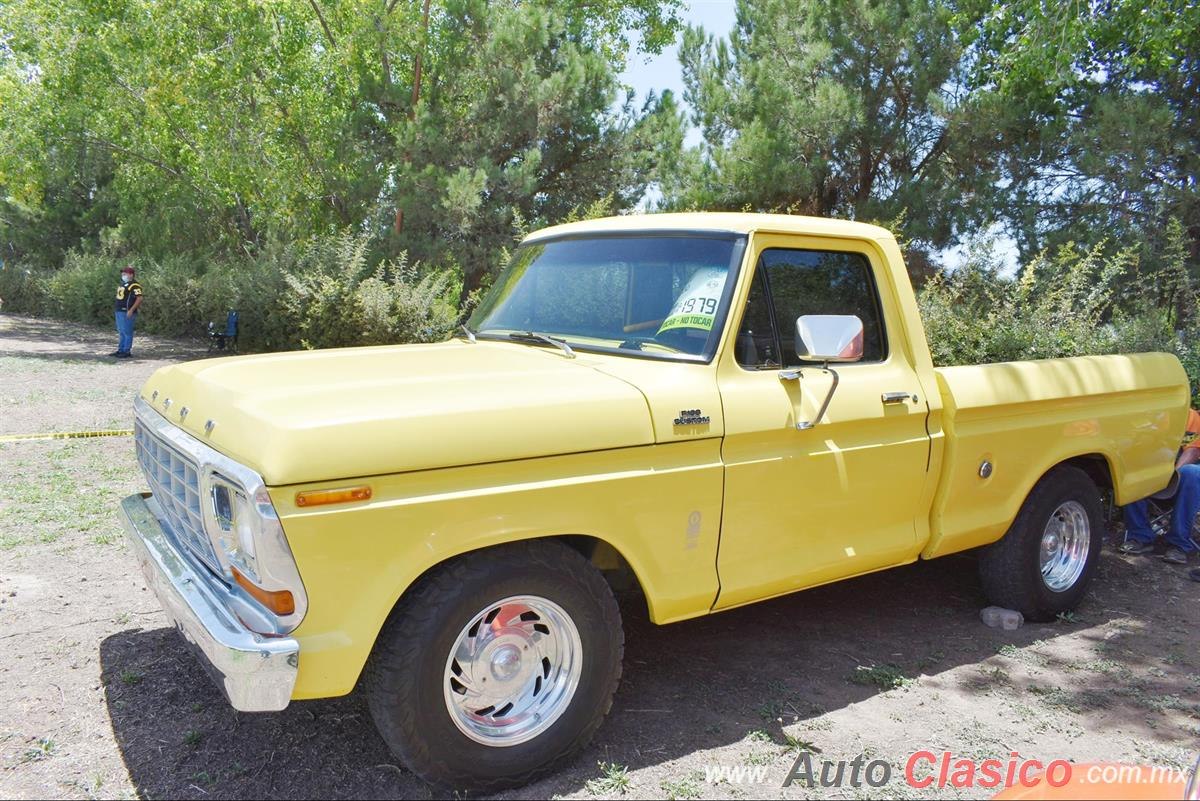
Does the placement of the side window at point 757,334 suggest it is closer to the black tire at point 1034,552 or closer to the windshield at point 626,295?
the windshield at point 626,295

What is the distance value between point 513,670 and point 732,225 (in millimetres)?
2022

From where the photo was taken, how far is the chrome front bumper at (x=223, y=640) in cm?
269

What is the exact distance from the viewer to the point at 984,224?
1261 centimetres

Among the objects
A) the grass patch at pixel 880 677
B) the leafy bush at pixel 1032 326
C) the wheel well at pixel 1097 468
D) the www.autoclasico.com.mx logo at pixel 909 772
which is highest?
the leafy bush at pixel 1032 326

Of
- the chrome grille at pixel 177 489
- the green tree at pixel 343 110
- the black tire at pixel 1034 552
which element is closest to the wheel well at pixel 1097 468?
the black tire at pixel 1034 552

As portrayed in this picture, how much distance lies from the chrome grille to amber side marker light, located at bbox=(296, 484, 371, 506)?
1.90 feet

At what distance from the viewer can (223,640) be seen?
2.75 metres

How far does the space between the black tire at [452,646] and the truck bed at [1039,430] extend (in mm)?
1913

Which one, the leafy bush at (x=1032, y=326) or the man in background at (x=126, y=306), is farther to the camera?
the man in background at (x=126, y=306)

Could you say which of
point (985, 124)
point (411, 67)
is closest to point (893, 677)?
point (985, 124)

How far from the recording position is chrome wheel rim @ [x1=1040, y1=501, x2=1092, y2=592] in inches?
198

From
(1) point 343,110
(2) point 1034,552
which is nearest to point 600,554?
(2) point 1034,552

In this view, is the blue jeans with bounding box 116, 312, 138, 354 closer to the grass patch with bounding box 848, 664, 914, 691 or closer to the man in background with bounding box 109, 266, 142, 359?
the man in background with bounding box 109, 266, 142, 359

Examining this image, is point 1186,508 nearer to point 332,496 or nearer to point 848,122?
point 332,496
